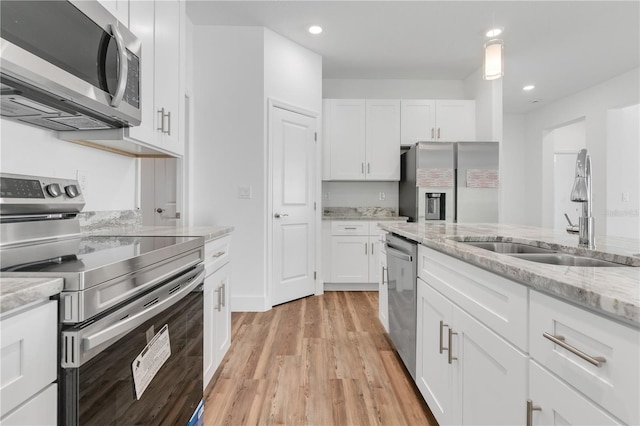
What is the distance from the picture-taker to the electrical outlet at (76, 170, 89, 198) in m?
1.62

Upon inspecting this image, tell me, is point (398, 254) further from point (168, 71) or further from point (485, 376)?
point (168, 71)

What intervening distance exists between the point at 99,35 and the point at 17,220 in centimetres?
75

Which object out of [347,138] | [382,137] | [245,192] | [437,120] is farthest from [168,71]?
[437,120]

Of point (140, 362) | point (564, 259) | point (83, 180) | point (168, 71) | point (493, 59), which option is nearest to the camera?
point (140, 362)

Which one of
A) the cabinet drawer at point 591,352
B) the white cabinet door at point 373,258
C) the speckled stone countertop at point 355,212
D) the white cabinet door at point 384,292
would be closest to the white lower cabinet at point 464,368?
the cabinet drawer at point 591,352

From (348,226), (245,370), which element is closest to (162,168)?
(348,226)

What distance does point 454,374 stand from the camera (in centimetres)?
127

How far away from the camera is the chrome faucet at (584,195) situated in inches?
48.9

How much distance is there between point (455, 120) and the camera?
433cm

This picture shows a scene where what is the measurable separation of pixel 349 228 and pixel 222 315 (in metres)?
2.35

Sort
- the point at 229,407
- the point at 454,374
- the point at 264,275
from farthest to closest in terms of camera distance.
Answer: the point at 264,275 → the point at 229,407 → the point at 454,374

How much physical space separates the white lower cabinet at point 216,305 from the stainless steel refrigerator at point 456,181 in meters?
2.61

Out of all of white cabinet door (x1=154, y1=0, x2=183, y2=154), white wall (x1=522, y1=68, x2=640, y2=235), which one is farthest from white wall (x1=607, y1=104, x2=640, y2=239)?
white cabinet door (x1=154, y1=0, x2=183, y2=154)

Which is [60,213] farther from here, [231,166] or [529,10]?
[529,10]
